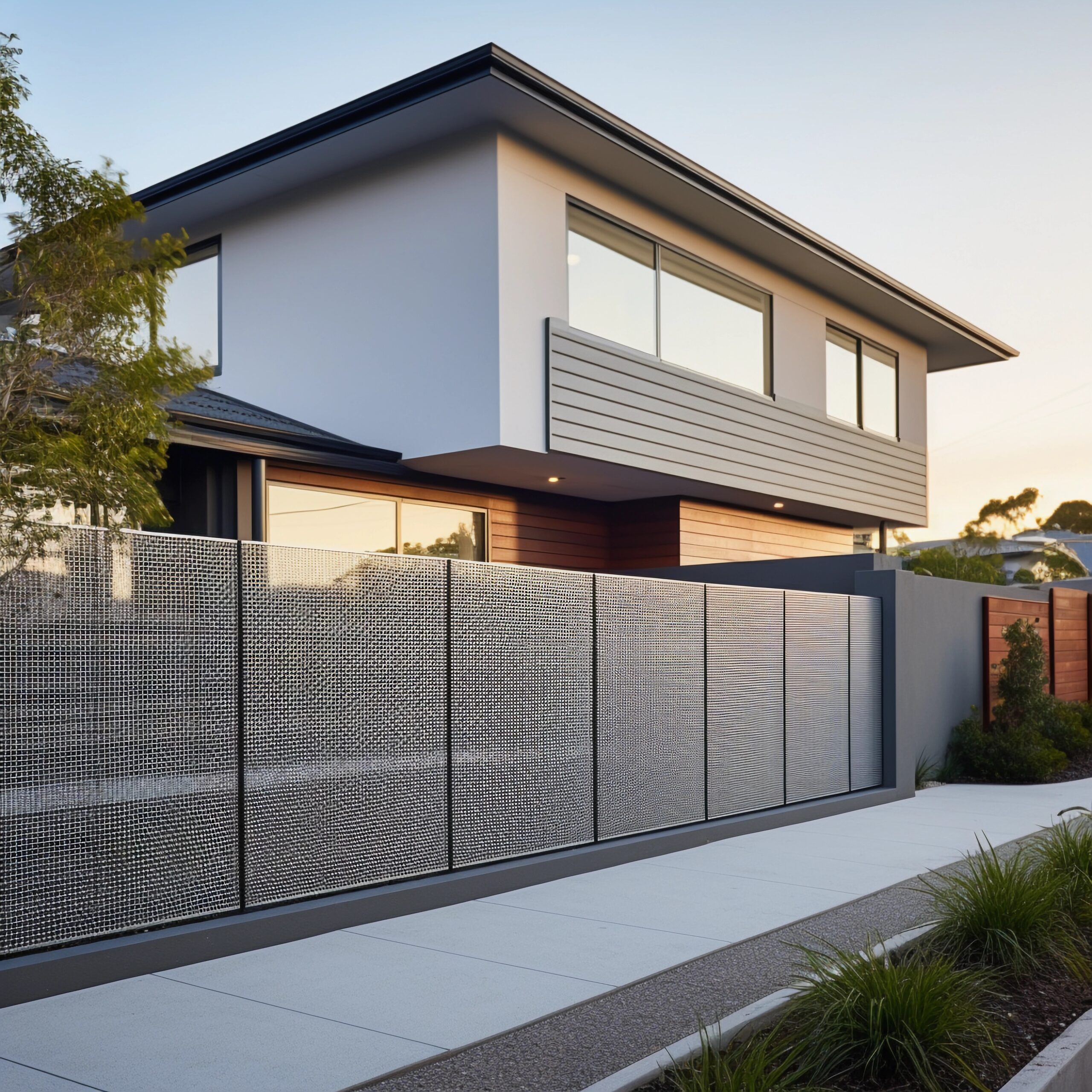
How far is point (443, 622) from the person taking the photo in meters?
7.34

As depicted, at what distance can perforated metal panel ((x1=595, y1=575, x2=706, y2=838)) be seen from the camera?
8.66m

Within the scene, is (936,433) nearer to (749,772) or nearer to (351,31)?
(351,31)

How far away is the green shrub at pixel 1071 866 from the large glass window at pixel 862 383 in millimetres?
11834

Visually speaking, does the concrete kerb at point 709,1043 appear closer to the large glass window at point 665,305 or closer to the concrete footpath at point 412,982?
the concrete footpath at point 412,982

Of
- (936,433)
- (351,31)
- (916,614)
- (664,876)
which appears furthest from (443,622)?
(936,433)

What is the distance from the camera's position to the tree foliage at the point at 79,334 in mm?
6672

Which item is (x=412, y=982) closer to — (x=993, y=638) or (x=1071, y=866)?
(x=1071, y=866)

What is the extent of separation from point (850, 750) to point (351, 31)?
12030 mm

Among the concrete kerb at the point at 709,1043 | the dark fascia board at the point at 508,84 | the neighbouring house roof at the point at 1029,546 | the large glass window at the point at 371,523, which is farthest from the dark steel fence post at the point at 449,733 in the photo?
the neighbouring house roof at the point at 1029,546

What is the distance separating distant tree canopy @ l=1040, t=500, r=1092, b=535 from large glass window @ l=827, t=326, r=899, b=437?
6918 centimetres

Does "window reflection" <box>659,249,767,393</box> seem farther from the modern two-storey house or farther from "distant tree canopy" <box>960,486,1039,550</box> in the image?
"distant tree canopy" <box>960,486,1039,550</box>

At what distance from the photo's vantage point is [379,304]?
524 inches

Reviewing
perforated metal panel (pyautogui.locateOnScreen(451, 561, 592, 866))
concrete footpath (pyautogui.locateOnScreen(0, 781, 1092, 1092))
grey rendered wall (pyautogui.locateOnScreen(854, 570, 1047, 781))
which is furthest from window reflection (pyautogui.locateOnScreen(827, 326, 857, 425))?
perforated metal panel (pyautogui.locateOnScreen(451, 561, 592, 866))

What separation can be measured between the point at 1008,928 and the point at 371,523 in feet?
30.2
